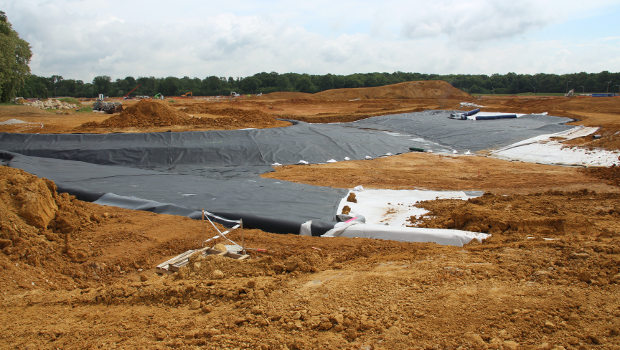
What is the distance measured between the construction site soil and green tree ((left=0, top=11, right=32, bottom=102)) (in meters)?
25.5

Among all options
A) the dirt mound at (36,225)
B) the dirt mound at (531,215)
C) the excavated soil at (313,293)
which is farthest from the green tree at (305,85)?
the excavated soil at (313,293)

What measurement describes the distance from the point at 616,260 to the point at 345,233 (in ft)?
10.1

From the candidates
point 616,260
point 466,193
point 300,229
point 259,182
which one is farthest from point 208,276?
point 466,193

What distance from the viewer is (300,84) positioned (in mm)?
58062

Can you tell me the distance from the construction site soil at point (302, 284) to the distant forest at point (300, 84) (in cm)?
5325

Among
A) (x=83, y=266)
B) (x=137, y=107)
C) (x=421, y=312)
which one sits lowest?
(x=83, y=266)

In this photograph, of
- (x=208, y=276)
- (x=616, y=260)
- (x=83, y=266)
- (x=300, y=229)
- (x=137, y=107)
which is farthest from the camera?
(x=137, y=107)

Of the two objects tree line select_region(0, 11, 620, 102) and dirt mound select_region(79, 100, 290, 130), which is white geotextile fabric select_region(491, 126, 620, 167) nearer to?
dirt mound select_region(79, 100, 290, 130)

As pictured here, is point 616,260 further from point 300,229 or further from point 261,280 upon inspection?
point 300,229

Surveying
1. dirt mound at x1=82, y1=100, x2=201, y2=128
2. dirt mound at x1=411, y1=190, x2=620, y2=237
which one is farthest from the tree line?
dirt mound at x1=411, y1=190, x2=620, y2=237

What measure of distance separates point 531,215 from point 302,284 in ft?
12.6

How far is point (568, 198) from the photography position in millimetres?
7191

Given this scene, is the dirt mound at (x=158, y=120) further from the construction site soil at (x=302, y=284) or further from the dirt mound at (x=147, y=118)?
the construction site soil at (x=302, y=284)

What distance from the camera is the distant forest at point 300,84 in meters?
50.7
